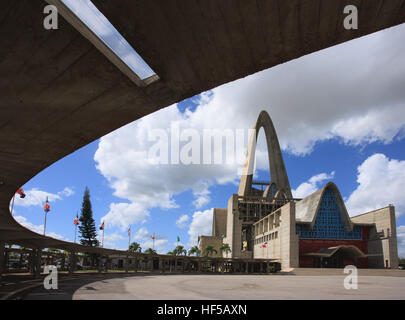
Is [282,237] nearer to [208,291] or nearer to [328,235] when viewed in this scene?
[328,235]

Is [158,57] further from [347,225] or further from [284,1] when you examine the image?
[347,225]

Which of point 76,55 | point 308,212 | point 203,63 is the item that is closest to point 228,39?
point 203,63

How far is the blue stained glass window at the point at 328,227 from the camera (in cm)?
6162

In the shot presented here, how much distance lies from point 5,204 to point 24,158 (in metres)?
8.95

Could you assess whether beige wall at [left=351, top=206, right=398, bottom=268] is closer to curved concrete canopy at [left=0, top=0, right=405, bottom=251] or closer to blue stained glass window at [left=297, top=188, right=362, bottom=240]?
blue stained glass window at [left=297, top=188, right=362, bottom=240]

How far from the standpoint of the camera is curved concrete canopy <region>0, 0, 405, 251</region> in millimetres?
4121

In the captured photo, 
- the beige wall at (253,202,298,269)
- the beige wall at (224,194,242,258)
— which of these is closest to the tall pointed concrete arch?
the beige wall at (224,194,242,258)

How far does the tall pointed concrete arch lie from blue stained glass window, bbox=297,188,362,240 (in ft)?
125

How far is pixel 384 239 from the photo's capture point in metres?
57.3

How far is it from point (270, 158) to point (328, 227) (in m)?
46.4

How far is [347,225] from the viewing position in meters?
61.6

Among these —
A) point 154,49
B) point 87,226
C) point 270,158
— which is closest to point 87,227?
point 87,226

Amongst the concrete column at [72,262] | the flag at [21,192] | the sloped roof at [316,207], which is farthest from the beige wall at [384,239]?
the flag at [21,192]

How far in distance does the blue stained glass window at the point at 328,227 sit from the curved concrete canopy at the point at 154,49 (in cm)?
5970
